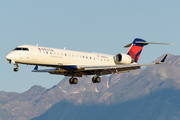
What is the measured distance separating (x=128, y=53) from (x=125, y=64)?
336 cm

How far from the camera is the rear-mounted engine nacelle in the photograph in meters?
48.9

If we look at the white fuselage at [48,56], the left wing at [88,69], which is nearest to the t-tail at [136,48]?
the left wing at [88,69]

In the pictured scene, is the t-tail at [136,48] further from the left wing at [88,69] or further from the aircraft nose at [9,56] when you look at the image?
the aircraft nose at [9,56]

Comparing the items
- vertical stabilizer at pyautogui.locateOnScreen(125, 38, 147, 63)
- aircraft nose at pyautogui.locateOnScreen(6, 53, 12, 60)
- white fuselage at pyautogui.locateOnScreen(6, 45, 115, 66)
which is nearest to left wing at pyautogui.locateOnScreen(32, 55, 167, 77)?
white fuselage at pyautogui.locateOnScreen(6, 45, 115, 66)

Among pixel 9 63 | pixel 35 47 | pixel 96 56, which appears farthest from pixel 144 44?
pixel 9 63

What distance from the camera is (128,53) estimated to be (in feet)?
171

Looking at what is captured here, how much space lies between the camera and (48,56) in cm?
4197

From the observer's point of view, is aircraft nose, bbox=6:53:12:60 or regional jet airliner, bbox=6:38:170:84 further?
regional jet airliner, bbox=6:38:170:84

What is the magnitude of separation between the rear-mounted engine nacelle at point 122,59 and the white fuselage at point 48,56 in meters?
3.33

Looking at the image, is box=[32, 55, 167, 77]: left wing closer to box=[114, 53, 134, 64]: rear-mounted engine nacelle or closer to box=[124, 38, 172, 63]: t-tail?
box=[114, 53, 134, 64]: rear-mounted engine nacelle

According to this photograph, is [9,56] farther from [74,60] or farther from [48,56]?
[74,60]

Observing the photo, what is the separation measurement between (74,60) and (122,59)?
7366 mm

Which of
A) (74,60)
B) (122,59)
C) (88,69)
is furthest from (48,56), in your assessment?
(122,59)

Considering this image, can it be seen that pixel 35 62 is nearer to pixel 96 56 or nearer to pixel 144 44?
pixel 96 56
